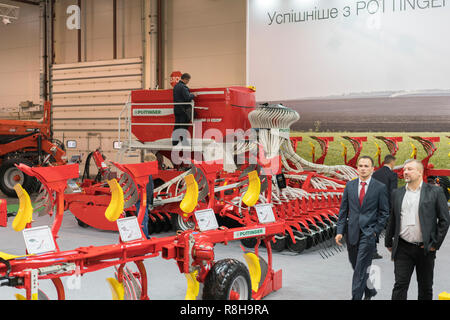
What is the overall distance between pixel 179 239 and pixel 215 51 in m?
10.1

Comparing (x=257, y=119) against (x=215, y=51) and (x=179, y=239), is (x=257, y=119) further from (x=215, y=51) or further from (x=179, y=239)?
(x=215, y=51)

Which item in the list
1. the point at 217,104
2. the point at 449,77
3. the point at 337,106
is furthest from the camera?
the point at 337,106

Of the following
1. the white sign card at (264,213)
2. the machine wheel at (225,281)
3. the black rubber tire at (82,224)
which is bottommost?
the black rubber tire at (82,224)

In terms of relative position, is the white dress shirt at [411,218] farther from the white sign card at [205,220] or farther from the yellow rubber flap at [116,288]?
the yellow rubber flap at [116,288]

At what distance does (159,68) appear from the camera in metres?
13.7

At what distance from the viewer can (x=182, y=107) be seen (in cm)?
790

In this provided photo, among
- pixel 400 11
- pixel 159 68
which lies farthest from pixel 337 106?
pixel 159 68

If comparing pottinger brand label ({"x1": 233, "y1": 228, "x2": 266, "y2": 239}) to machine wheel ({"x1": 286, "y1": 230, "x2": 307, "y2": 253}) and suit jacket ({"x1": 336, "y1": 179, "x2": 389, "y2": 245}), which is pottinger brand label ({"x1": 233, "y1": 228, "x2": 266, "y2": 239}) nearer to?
suit jacket ({"x1": 336, "y1": 179, "x2": 389, "y2": 245})

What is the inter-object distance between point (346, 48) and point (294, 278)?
703 cm

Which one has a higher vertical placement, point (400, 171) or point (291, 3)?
point (291, 3)

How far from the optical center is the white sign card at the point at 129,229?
3.40 meters

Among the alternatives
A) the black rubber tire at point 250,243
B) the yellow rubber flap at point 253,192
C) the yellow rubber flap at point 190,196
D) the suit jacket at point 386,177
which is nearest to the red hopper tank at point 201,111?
the black rubber tire at point 250,243

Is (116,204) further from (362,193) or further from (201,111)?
(201,111)
